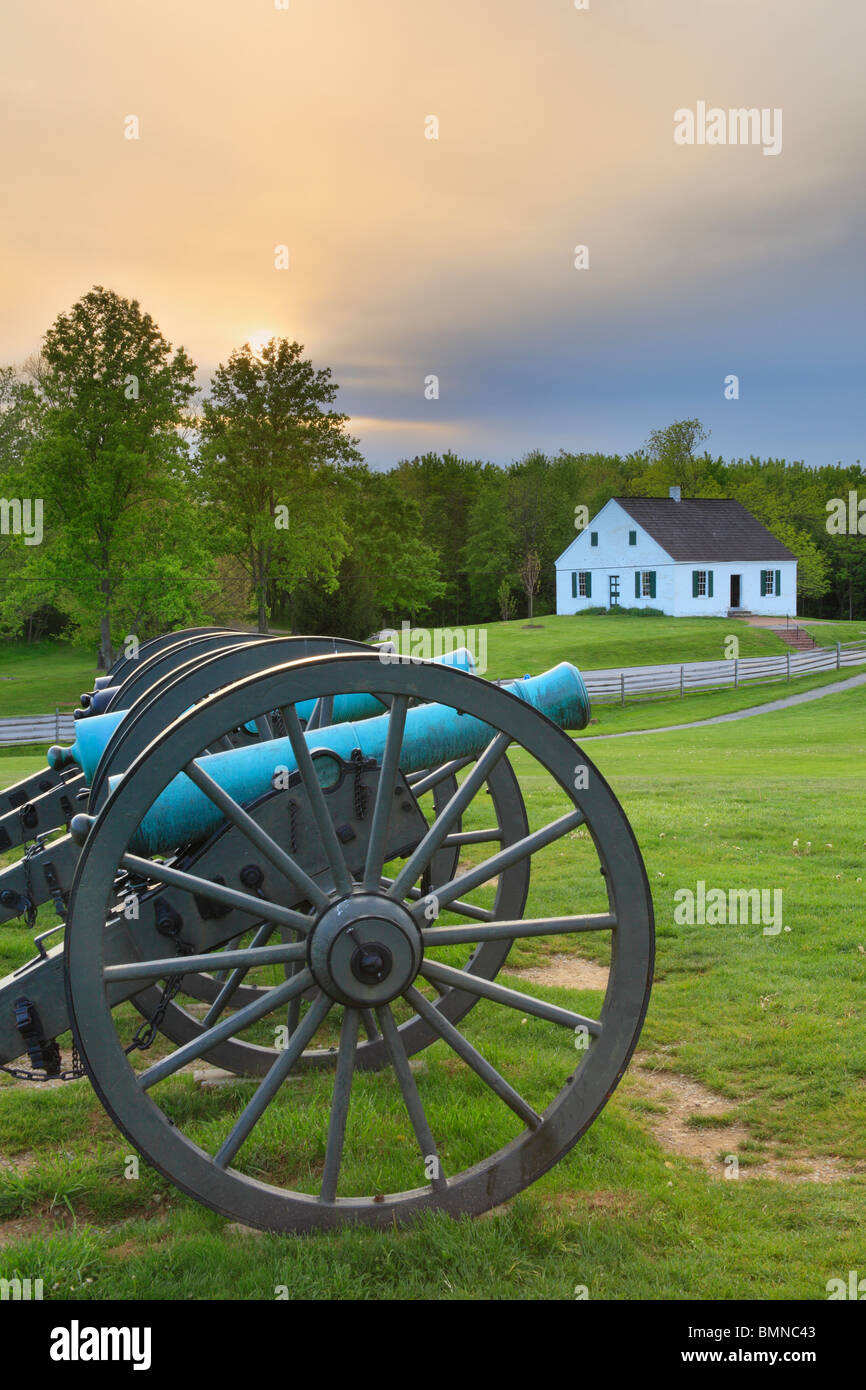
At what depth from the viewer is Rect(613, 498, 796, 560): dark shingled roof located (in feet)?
178

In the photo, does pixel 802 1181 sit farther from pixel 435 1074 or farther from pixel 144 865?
pixel 144 865

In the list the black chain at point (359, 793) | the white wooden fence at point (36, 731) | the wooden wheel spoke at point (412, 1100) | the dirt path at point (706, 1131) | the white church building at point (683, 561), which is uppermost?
the white church building at point (683, 561)

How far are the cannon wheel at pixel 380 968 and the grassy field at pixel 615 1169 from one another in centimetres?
18

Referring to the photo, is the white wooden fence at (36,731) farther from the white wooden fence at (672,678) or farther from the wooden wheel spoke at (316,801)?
the wooden wheel spoke at (316,801)

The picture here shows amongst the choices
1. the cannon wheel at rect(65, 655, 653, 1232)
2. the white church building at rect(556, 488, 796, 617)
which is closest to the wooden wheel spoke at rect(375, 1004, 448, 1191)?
the cannon wheel at rect(65, 655, 653, 1232)

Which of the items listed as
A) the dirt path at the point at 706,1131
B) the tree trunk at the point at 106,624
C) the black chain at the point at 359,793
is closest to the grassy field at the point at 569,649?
the tree trunk at the point at 106,624

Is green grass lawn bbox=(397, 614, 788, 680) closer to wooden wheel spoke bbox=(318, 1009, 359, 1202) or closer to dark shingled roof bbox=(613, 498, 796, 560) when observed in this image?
dark shingled roof bbox=(613, 498, 796, 560)

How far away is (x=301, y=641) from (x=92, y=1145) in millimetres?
2255

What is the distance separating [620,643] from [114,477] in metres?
21.4

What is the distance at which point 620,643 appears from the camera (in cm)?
4438

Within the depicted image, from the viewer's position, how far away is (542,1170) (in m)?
3.49

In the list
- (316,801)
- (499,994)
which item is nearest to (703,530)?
(499,994)

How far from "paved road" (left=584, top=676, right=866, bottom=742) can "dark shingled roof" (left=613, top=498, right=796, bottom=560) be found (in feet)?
62.9

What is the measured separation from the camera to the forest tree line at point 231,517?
3494 centimetres
